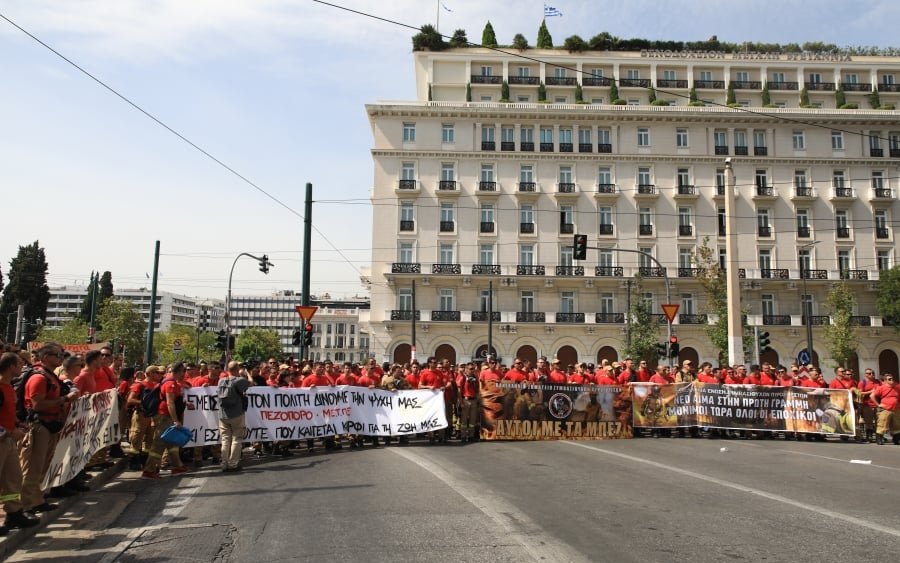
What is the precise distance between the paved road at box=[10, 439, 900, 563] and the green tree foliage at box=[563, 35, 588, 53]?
54.7 meters

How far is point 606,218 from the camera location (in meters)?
55.4

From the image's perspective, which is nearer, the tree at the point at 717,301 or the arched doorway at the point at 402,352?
the tree at the point at 717,301

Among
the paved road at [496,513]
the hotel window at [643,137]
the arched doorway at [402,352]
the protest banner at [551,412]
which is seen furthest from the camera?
the hotel window at [643,137]

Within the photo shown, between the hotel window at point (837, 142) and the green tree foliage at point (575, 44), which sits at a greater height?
the green tree foliage at point (575, 44)

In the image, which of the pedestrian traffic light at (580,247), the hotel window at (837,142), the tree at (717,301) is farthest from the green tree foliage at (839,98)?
the pedestrian traffic light at (580,247)

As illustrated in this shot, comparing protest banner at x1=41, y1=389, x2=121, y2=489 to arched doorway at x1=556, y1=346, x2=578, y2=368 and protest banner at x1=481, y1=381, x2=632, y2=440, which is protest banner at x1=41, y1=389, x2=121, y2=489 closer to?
protest banner at x1=481, y1=381, x2=632, y2=440

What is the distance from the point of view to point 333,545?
6.40 metres

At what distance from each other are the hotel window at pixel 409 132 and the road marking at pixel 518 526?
47.1 meters

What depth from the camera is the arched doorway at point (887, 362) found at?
53.8 metres

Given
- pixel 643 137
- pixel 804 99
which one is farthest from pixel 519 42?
pixel 804 99

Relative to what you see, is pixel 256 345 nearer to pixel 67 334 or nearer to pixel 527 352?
pixel 67 334

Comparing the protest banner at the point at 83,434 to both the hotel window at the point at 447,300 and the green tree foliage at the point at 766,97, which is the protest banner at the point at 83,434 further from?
the green tree foliage at the point at 766,97

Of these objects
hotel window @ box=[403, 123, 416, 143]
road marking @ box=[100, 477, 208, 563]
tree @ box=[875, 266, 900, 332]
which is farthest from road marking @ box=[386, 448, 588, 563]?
tree @ box=[875, 266, 900, 332]

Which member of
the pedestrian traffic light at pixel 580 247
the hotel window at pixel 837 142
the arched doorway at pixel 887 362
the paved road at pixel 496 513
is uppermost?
the hotel window at pixel 837 142
